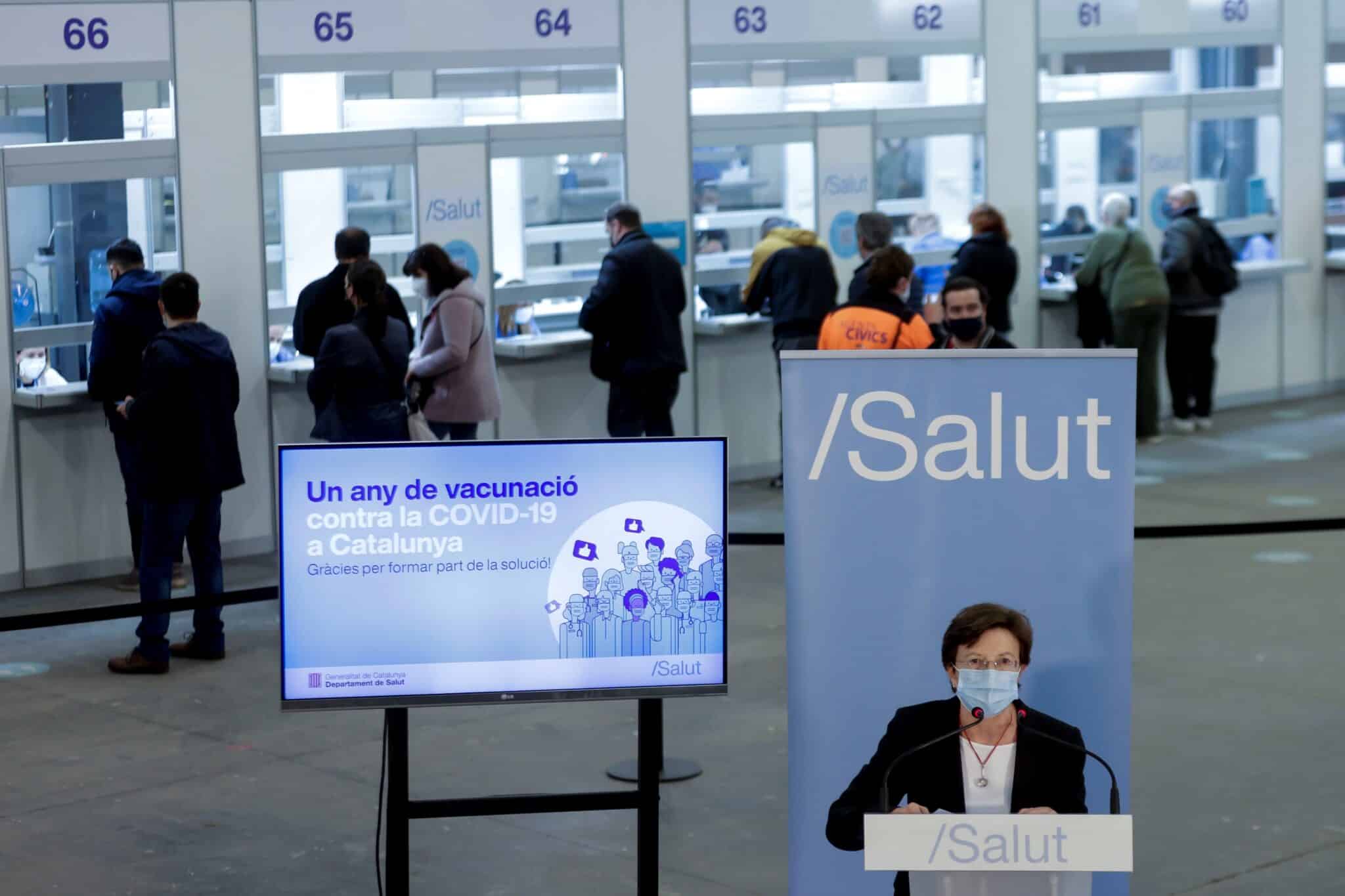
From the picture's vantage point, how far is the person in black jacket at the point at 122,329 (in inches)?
311

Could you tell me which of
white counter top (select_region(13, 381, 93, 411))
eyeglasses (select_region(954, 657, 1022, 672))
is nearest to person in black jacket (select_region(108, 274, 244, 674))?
white counter top (select_region(13, 381, 93, 411))

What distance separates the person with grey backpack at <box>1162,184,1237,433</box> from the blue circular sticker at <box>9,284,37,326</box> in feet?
22.3

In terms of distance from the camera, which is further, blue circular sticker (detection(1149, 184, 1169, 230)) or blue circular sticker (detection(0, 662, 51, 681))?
blue circular sticker (detection(1149, 184, 1169, 230))

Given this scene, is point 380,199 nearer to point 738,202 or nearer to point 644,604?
point 738,202

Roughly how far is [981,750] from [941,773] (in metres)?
0.08

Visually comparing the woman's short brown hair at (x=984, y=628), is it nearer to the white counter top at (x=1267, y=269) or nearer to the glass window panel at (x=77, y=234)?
the glass window panel at (x=77, y=234)

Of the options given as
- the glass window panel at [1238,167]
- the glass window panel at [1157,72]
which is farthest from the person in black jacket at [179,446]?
the glass window panel at [1238,167]

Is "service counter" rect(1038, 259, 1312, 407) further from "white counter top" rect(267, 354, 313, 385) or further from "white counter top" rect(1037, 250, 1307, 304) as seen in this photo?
"white counter top" rect(267, 354, 313, 385)

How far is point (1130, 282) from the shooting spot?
11.4 m

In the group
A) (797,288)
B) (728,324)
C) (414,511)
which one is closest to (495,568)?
(414,511)

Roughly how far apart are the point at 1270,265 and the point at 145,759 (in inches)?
383

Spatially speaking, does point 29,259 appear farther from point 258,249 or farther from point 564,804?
point 564,804

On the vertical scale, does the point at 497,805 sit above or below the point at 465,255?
below

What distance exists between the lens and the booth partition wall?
8453 mm
